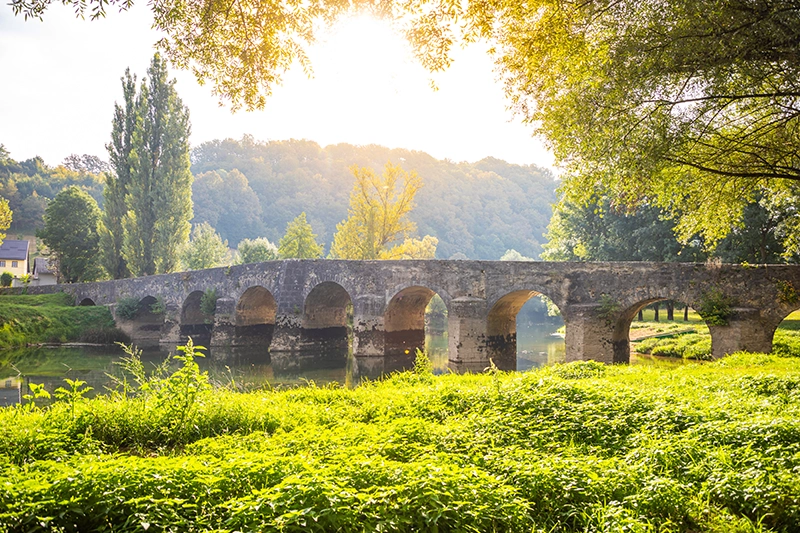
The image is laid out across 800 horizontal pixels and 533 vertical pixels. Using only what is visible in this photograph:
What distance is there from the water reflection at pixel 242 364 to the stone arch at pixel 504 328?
90 centimetres

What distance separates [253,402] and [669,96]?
Answer: 875cm

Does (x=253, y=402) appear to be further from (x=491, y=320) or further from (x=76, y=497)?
(x=491, y=320)

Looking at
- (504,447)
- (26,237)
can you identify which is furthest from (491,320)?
(26,237)

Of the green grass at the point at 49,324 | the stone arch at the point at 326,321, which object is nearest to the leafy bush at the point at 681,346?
the stone arch at the point at 326,321

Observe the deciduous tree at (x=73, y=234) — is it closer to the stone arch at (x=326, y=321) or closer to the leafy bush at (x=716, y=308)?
the stone arch at (x=326, y=321)

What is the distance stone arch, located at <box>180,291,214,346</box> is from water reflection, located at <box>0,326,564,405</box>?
107 inches

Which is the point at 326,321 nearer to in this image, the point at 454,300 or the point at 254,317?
the point at 254,317

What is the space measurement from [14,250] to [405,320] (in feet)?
166

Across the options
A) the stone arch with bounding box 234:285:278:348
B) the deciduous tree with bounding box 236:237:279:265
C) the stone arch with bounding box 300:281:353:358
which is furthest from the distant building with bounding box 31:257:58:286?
the stone arch with bounding box 300:281:353:358

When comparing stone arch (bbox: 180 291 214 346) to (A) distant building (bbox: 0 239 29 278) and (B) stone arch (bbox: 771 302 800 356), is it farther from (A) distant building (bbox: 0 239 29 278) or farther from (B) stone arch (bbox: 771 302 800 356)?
(A) distant building (bbox: 0 239 29 278)

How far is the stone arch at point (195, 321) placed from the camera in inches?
1272

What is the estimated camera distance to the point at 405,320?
977 inches

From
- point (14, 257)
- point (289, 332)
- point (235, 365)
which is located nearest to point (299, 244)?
point (289, 332)

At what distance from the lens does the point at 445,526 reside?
355cm
